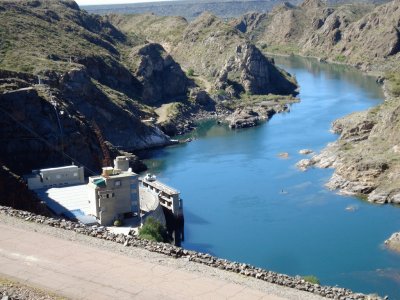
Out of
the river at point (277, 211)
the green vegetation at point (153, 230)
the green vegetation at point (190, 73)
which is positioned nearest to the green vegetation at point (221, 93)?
the green vegetation at point (190, 73)

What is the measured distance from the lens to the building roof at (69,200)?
28969mm

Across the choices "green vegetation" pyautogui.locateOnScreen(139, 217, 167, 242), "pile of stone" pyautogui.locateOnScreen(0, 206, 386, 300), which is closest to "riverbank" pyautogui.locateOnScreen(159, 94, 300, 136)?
"green vegetation" pyautogui.locateOnScreen(139, 217, 167, 242)

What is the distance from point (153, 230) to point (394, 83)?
61714 mm

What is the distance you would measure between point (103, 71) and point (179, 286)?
56862 millimetres

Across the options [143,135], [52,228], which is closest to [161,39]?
[143,135]

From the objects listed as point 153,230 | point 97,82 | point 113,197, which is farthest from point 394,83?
point 153,230

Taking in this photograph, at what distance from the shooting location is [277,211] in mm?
36938

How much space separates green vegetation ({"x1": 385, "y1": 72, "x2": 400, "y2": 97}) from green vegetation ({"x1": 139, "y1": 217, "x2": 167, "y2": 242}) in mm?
51479

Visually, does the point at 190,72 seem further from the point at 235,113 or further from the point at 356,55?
the point at 356,55

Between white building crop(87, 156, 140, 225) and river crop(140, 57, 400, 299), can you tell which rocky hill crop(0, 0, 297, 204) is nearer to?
white building crop(87, 156, 140, 225)

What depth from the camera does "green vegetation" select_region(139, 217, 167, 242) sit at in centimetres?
2668

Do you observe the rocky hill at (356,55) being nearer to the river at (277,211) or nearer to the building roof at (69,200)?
the river at (277,211)

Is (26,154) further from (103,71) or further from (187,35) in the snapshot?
(187,35)

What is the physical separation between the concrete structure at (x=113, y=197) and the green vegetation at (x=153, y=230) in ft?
4.15
